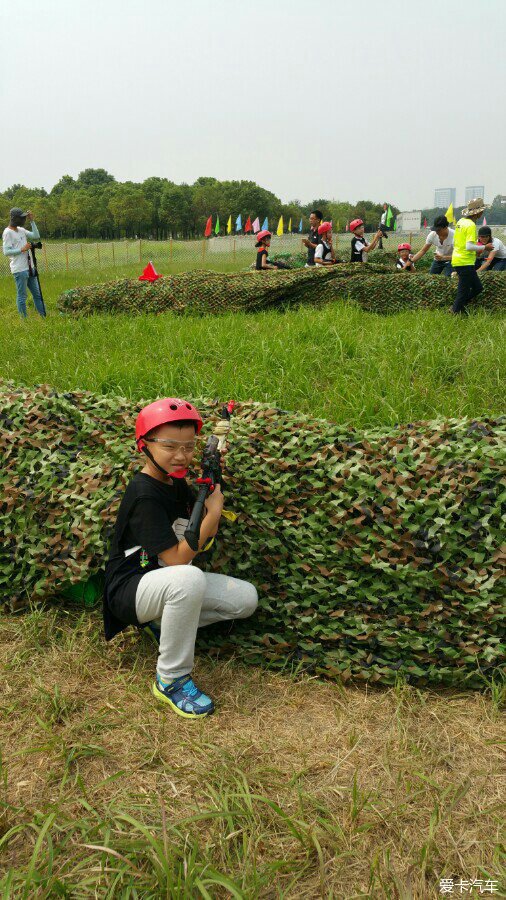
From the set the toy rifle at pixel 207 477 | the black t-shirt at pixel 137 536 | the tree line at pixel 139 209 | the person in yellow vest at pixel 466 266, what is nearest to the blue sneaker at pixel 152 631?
the black t-shirt at pixel 137 536

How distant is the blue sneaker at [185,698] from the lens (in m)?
2.68

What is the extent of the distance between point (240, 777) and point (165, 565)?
0.85 meters

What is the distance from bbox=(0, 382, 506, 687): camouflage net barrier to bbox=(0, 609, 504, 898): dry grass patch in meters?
0.18

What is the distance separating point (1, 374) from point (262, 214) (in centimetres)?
7216

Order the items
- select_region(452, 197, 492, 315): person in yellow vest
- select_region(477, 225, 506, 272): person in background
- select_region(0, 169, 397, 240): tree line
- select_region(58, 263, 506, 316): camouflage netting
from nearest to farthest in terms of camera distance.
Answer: select_region(452, 197, 492, 315): person in yellow vest → select_region(58, 263, 506, 316): camouflage netting → select_region(477, 225, 506, 272): person in background → select_region(0, 169, 397, 240): tree line

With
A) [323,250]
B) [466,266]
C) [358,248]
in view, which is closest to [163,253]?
[323,250]

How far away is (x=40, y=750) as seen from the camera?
2.45 metres

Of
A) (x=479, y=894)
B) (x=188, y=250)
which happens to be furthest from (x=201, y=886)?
(x=188, y=250)

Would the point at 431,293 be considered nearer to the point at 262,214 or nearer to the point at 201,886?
the point at 201,886

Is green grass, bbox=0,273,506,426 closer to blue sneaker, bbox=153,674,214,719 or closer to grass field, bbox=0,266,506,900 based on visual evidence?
grass field, bbox=0,266,506,900

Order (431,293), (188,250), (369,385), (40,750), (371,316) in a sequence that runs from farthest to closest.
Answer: (188,250) → (431,293) → (371,316) → (369,385) → (40,750)

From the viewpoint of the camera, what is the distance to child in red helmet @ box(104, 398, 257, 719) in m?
2.64

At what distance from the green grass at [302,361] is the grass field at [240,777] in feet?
0.22

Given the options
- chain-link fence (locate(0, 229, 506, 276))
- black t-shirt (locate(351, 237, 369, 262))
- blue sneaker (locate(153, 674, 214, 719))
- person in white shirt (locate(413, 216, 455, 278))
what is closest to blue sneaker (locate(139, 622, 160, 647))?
blue sneaker (locate(153, 674, 214, 719))
